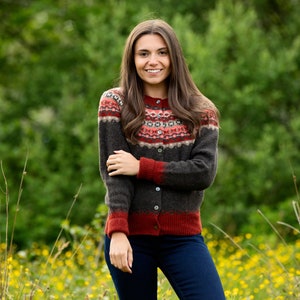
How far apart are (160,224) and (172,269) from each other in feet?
0.61

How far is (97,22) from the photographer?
344 inches

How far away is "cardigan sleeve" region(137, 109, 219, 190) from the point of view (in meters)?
3.01

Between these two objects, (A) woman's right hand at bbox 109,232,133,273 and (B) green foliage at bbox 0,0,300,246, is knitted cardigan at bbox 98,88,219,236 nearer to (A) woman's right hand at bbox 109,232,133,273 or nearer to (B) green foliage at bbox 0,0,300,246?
(A) woman's right hand at bbox 109,232,133,273

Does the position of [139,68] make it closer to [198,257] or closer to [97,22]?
[198,257]

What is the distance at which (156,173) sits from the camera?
302 centimetres

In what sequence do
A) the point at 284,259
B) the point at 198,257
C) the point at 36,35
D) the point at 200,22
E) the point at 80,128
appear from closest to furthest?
the point at 198,257
the point at 284,259
the point at 80,128
the point at 200,22
the point at 36,35

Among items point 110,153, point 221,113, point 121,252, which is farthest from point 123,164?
point 221,113

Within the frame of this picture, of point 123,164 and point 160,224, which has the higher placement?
point 123,164

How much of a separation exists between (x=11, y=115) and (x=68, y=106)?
1001mm

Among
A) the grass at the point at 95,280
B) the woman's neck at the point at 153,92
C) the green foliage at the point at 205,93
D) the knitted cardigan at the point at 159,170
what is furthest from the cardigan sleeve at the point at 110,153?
the green foliage at the point at 205,93

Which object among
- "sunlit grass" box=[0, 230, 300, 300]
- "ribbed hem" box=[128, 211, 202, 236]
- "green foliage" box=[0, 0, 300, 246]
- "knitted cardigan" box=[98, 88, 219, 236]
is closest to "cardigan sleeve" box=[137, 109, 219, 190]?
"knitted cardigan" box=[98, 88, 219, 236]

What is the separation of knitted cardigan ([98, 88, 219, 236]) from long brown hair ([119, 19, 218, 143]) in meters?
0.03

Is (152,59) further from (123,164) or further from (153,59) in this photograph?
(123,164)

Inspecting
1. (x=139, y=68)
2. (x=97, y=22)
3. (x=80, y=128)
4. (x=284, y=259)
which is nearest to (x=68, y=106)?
(x=80, y=128)
